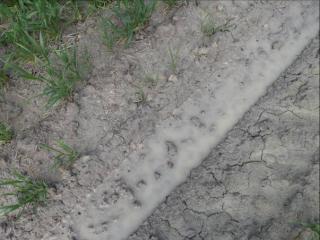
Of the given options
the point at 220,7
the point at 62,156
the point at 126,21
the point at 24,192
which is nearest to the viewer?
the point at 24,192

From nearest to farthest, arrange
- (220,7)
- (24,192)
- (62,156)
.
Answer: (24,192)
(62,156)
(220,7)

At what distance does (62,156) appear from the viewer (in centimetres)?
249

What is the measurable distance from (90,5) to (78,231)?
1383 millimetres

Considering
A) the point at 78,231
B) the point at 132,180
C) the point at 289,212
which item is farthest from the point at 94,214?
the point at 289,212

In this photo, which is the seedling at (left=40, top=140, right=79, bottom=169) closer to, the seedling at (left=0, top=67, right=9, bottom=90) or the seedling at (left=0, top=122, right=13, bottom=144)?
the seedling at (left=0, top=122, right=13, bottom=144)

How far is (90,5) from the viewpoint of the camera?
105 inches

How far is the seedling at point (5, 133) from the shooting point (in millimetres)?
2418

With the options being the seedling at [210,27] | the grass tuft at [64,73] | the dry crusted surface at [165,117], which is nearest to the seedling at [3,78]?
the dry crusted surface at [165,117]

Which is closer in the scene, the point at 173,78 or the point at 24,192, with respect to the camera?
the point at 24,192

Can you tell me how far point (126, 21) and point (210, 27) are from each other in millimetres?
538

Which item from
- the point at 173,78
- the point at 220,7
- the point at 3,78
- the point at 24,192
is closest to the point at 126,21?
the point at 173,78

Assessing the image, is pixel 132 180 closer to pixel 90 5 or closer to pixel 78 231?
pixel 78 231

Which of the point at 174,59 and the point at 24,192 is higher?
the point at 174,59

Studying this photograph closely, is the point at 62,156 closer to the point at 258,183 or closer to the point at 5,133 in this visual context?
the point at 5,133
